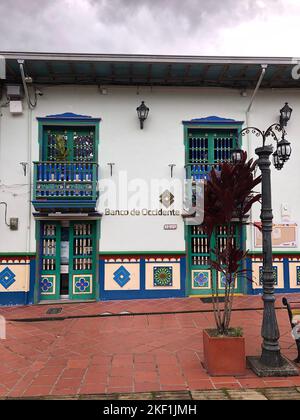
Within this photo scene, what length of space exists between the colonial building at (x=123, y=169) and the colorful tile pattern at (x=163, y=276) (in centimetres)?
3

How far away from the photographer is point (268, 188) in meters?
4.69

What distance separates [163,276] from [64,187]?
3.65 metres

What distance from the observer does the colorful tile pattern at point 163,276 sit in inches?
344

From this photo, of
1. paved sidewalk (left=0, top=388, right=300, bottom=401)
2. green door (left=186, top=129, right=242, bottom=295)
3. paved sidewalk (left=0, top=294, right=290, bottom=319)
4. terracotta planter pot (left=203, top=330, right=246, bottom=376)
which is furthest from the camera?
green door (left=186, top=129, right=242, bottom=295)

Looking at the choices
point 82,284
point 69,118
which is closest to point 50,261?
point 82,284

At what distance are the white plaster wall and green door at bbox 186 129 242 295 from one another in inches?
14.3

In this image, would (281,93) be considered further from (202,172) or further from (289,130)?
(202,172)

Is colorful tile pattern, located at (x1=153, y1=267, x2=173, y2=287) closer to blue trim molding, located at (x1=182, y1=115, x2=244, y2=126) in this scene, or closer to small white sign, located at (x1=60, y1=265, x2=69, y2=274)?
small white sign, located at (x1=60, y1=265, x2=69, y2=274)

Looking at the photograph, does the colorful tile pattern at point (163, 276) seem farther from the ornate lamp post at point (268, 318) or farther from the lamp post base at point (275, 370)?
the lamp post base at point (275, 370)

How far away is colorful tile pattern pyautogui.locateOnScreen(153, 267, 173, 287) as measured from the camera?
8.74m

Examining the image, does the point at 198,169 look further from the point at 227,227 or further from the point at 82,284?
the point at 227,227

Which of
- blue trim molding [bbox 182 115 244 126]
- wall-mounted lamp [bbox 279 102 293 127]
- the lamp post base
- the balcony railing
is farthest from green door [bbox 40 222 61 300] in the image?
wall-mounted lamp [bbox 279 102 293 127]
